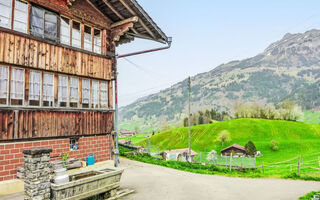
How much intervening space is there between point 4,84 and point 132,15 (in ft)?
30.5

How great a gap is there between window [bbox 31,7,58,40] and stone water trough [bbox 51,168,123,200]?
7827mm

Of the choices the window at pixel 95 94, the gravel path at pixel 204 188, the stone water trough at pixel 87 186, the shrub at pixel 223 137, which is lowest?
the shrub at pixel 223 137

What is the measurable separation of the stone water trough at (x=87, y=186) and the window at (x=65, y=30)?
7.92 m

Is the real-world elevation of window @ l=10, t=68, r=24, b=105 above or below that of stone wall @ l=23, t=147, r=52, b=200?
above

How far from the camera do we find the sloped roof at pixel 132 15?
52.4 feet

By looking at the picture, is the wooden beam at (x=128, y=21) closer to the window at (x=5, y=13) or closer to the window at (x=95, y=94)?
the window at (x=95, y=94)

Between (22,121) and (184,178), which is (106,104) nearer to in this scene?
(22,121)

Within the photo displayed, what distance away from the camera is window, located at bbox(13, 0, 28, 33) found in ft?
38.9

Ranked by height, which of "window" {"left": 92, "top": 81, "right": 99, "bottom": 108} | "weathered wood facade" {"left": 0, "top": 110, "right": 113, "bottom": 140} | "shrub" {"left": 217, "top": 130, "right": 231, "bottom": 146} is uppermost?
"window" {"left": 92, "top": 81, "right": 99, "bottom": 108}

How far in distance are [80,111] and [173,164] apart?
35.4 ft

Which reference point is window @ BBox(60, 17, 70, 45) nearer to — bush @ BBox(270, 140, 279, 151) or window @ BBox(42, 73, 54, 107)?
window @ BBox(42, 73, 54, 107)

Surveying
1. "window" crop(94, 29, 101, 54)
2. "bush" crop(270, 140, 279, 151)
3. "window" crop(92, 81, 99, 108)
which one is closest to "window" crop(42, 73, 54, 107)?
"window" crop(92, 81, 99, 108)

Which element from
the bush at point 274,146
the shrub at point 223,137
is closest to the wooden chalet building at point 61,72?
the bush at point 274,146

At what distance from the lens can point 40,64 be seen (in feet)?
41.5
